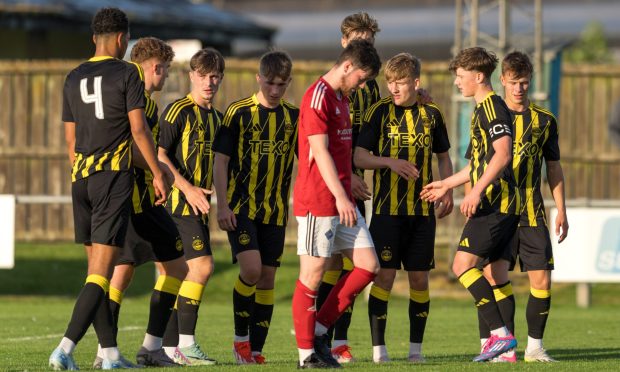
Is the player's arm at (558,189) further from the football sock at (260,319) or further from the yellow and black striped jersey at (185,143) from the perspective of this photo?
the yellow and black striped jersey at (185,143)

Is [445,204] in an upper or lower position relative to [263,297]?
upper

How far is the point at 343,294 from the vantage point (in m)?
8.51

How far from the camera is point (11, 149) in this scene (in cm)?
2386

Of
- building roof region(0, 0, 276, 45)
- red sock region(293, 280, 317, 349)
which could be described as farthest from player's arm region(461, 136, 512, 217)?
building roof region(0, 0, 276, 45)

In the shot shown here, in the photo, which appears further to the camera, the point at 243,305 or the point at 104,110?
the point at 243,305

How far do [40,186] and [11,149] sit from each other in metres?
0.85

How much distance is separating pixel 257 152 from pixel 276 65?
2.35ft

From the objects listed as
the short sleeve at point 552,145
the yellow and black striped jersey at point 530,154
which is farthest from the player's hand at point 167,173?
the short sleeve at point 552,145

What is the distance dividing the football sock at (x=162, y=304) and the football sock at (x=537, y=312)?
2655 mm

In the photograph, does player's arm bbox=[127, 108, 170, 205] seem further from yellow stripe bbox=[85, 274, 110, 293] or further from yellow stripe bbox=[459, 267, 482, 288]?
yellow stripe bbox=[459, 267, 482, 288]

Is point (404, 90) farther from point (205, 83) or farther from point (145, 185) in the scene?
point (145, 185)

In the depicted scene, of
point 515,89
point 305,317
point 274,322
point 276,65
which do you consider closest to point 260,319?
point 305,317

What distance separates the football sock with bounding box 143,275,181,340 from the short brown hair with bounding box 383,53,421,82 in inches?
86.6

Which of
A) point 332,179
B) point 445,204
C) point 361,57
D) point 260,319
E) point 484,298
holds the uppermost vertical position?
point 361,57
